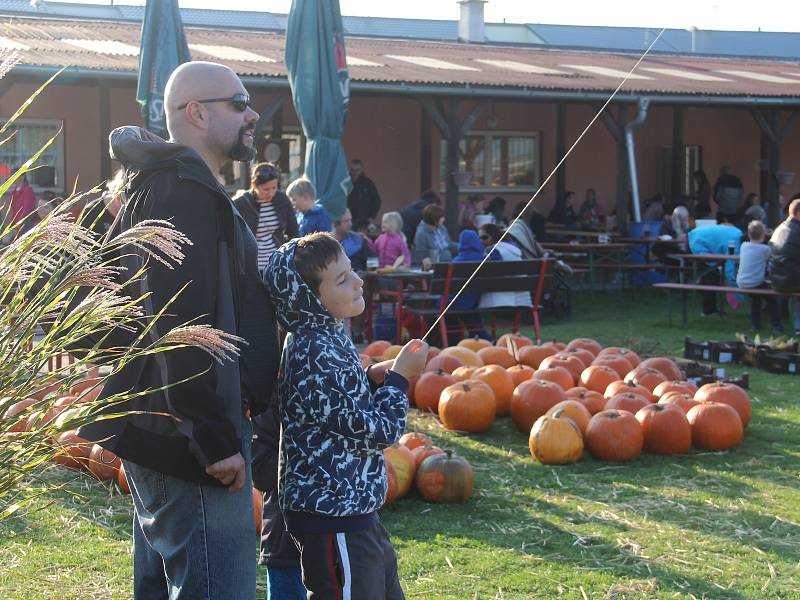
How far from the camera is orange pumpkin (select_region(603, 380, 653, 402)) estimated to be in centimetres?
710

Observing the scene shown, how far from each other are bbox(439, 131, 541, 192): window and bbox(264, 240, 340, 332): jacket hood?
1872 cm

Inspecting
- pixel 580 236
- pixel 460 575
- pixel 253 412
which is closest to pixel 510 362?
pixel 460 575

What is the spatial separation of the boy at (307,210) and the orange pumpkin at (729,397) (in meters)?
3.50

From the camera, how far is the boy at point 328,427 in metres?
3.04

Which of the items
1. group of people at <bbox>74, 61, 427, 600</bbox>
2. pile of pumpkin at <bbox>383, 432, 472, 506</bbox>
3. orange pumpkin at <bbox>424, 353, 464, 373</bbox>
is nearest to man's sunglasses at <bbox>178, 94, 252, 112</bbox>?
group of people at <bbox>74, 61, 427, 600</bbox>

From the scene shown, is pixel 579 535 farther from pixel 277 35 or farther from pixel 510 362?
pixel 277 35

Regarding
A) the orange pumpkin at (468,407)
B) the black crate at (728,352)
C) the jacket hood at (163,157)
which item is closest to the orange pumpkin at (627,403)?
the orange pumpkin at (468,407)

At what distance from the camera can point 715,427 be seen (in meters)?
6.59

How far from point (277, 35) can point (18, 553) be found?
1768 centimetres

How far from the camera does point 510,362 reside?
8.34m

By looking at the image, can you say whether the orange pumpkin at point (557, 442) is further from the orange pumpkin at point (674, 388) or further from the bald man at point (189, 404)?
the bald man at point (189, 404)

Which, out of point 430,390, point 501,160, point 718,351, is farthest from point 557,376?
point 501,160

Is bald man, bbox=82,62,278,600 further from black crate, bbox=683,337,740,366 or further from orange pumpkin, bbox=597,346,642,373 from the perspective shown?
black crate, bbox=683,337,740,366

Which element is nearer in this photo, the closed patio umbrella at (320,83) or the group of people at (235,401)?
the group of people at (235,401)
